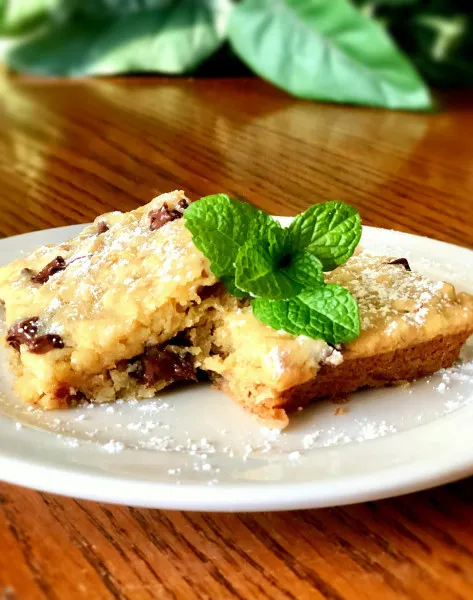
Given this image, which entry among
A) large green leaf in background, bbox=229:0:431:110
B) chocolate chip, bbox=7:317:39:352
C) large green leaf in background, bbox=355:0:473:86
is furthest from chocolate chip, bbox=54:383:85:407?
large green leaf in background, bbox=355:0:473:86

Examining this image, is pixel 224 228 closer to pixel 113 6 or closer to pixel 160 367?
pixel 160 367

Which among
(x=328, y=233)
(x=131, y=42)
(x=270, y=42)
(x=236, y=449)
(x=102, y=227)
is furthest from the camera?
(x=131, y=42)

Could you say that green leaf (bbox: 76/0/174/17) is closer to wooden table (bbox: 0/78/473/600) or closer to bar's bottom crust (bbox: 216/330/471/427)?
wooden table (bbox: 0/78/473/600)

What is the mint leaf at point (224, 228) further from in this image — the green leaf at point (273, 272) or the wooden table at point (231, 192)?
the wooden table at point (231, 192)

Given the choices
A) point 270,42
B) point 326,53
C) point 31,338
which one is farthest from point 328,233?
point 270,42

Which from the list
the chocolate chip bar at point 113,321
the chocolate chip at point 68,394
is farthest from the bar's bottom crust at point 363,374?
the chocolate chip at point 68,394

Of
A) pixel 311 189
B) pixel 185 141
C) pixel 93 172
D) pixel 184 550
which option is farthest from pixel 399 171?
pixel 184 550
